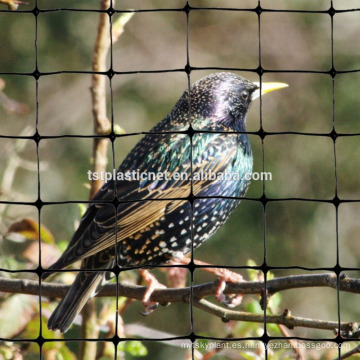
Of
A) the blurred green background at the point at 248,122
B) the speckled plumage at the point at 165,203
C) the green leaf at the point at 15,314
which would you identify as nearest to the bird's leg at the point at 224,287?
the speckled plumage at the point at 165,203

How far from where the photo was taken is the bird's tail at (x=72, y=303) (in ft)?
6.66

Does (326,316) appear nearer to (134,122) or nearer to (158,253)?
(134,122)

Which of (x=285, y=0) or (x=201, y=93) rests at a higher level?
(x=285, y=0)

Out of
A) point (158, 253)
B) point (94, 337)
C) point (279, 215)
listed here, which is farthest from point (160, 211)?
point (279, 215)

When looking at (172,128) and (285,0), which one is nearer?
(172,128)

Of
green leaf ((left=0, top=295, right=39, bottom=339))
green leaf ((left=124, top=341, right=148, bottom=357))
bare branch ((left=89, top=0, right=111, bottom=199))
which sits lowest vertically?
green leaf ((left=124, top=341, right=148, bottom=357))

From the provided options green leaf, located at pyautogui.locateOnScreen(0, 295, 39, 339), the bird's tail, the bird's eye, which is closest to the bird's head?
the bird's eye

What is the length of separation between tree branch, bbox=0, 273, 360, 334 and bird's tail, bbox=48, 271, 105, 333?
0.02 meters

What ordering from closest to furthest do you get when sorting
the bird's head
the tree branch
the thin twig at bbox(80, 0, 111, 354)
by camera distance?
the tree branch < the thin twig at bbox(80, 0, 111, 354) < the bird's head

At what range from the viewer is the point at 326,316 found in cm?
356

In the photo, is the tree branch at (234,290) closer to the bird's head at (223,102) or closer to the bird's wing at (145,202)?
the bird's wing at (145,202)

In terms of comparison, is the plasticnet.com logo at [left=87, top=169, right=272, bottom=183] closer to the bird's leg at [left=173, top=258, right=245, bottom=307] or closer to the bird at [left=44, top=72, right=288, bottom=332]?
the bird at [left=44, top=72, right=288, bottom=332]

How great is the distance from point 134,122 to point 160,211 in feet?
4.94

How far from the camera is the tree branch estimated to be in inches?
64.8
